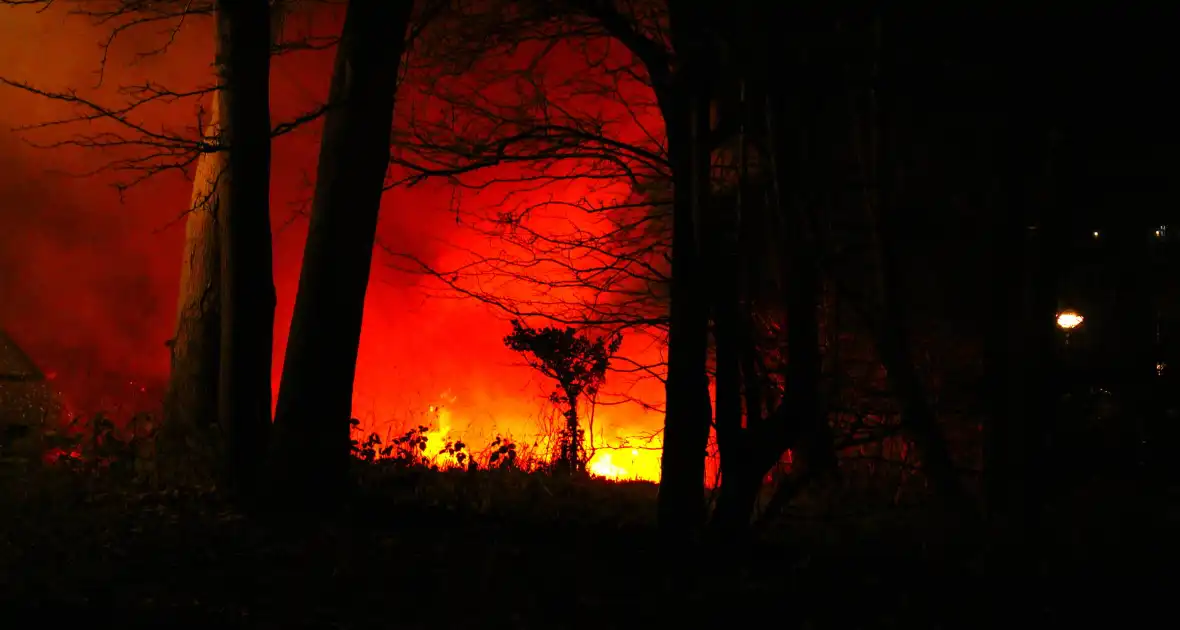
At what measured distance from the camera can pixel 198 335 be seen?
8.11 meters

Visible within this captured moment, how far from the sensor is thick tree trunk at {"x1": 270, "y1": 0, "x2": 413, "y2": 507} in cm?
621

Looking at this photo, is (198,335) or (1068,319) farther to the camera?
(1068,319)

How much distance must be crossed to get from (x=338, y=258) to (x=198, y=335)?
2595mm

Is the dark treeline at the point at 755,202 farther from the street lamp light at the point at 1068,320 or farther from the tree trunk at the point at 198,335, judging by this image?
the street lamp light at the point at 1068,320

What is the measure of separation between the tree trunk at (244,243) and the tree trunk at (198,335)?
5.05 ft

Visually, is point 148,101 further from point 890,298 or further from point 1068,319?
point 1068,319

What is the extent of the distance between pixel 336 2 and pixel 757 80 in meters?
5.04

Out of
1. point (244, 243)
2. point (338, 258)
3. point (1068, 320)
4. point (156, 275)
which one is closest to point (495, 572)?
point (338, 258)

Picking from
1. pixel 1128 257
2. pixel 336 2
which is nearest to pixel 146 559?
pixel 336 2

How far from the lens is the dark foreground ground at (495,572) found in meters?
4.25

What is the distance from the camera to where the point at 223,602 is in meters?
4.20

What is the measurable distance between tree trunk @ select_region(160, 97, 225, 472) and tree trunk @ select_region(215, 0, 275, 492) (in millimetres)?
1540

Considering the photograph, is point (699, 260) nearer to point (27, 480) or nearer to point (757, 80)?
point (757, 80)

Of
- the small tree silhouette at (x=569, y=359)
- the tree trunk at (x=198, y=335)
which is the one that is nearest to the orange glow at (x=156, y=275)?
the small tree silhouette at (x=569, y=359)
